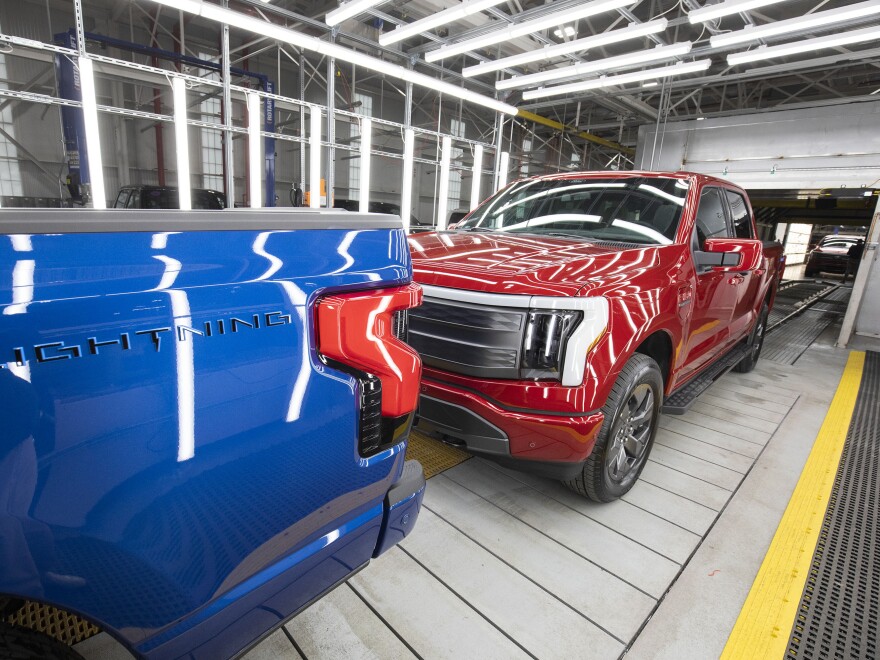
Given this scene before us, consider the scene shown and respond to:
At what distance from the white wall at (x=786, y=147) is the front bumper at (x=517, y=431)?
1009 centimetres

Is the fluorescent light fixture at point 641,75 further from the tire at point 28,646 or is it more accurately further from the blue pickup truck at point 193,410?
the tire at point 28,646

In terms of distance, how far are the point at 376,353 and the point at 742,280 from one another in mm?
3411

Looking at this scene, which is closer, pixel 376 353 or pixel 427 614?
pixel 376 353

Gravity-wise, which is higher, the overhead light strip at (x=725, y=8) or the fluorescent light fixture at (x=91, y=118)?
the overhead light strip at (x=725, y=8)

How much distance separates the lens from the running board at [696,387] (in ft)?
9.19

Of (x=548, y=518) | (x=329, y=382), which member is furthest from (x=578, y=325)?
(x=329, y=382)

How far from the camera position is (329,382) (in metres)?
0.97

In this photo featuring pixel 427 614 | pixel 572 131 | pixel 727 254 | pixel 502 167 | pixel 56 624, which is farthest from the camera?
pixel 572 131

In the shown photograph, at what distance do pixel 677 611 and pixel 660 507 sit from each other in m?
0.74

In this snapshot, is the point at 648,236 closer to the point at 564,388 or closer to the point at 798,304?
the point at 564,388

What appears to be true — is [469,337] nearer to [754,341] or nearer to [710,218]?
[710,218]

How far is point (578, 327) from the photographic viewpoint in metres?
1.94


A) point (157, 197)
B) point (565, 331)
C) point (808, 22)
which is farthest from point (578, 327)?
point (157, 197)

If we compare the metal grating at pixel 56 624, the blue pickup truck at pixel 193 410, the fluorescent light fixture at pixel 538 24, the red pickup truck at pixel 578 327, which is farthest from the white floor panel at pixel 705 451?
the fluorescent light fixture at pixel 538 24
